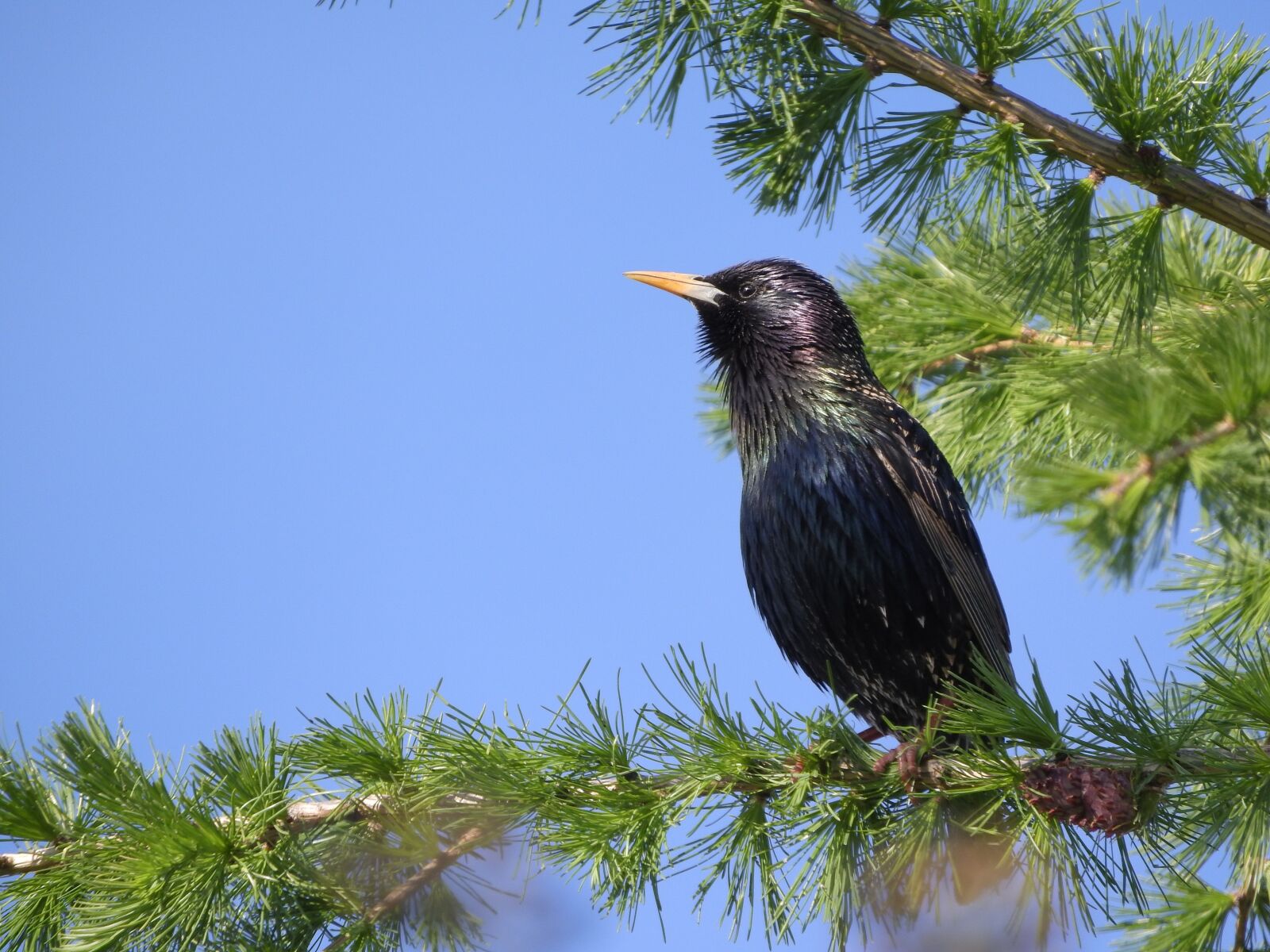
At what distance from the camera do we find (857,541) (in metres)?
2.91

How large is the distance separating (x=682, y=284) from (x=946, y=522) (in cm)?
112

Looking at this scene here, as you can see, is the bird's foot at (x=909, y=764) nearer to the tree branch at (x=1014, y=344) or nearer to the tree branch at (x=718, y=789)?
the tree branch at (x=718, y=789)

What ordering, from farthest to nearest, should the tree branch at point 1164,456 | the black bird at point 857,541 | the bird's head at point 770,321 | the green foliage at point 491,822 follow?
the bird's head at point 770,321 → the black bird at point 857,541 → the green foliage at point 491,822 → the tree branch at point 1164,456

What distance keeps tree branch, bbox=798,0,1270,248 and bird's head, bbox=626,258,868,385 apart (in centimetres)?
113

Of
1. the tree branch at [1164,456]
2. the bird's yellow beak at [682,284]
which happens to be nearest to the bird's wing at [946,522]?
the bird's yellow beak at [682,284]

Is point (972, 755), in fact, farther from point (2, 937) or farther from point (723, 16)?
point (2, 937)

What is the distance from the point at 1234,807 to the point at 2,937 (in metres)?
1.93

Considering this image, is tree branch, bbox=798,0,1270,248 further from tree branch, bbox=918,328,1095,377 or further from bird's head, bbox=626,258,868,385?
bird's head, bbox=626,258,868,385

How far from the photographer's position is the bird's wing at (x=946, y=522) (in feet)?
9.84

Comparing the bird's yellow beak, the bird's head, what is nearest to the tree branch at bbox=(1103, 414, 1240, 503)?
the bird's head

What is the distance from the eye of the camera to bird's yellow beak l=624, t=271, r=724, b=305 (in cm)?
358

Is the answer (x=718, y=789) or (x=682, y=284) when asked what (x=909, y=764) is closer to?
(x=718, y=789)

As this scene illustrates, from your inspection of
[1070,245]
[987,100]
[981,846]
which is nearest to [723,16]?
[987,100]

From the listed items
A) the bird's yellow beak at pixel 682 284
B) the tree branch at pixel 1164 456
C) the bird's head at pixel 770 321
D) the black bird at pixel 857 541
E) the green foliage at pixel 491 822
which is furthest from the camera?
the bird's yellow beak at pixel 682 284
